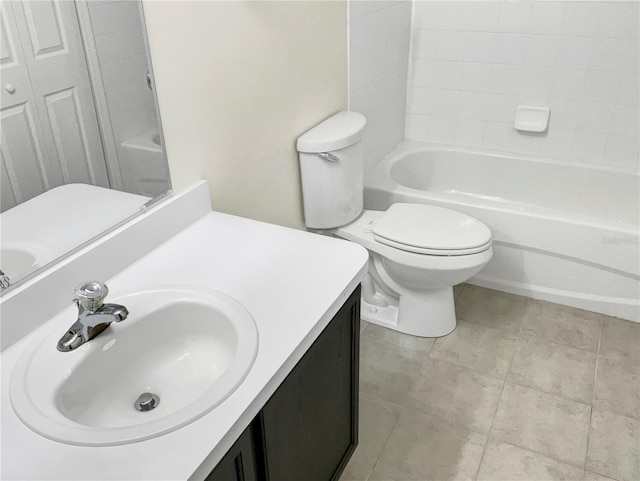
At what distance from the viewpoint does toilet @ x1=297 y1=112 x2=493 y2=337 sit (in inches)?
85.1

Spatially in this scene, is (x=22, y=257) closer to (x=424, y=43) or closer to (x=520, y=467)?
(x=520, y=467)

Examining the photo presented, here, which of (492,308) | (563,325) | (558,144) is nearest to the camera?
(563,325)

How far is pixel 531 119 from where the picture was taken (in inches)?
114

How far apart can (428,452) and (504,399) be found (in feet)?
1.28

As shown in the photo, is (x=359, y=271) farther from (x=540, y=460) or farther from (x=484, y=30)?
(x=484, y=30)

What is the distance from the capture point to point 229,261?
1.40 m

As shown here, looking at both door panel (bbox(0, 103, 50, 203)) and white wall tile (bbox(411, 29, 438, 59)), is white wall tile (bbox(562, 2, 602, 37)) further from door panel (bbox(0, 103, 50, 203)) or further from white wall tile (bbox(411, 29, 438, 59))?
door panel (bbox(0, 103, 50, 203))

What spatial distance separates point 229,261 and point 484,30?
6.80 feet

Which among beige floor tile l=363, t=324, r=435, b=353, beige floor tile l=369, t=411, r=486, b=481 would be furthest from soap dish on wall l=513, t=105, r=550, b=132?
beige floor tile l=369, t=411, r=486, b=481

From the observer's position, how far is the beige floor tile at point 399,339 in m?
2.39

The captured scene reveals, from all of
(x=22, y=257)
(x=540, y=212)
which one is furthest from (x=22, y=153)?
(x=540, y=212)

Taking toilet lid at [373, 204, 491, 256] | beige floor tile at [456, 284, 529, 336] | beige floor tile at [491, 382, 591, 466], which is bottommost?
beige floor tile at [491, 382, 591, 466]

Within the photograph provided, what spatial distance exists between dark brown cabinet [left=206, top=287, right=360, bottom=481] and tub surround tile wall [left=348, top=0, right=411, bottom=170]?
1.34 metres

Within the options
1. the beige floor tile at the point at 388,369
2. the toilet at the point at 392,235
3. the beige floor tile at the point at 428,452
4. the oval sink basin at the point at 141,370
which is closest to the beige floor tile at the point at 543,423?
the beige floor tile at the point at 428,452
